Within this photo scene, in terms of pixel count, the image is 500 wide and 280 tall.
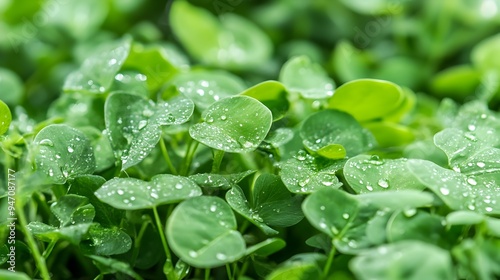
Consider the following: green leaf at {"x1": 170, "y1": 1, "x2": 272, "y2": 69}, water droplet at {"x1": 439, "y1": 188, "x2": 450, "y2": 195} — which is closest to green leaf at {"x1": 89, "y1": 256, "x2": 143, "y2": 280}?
water droplet at {"x1": 439, "y1": 188, "x2": 450, "y2": 195}

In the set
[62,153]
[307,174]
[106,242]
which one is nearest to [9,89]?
[62,153]

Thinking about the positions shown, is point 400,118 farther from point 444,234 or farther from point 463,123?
point 444,234

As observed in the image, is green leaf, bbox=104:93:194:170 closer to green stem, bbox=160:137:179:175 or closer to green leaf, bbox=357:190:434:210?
green stem, bbox=160:137:179:175

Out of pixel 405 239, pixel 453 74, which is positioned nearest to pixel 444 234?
pixel 405 239

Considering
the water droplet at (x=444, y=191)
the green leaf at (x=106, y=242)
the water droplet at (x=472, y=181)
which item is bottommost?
the green leaf at (x=106, y=242)

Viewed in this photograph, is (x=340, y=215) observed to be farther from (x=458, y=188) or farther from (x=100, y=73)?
(x=100, y=73)

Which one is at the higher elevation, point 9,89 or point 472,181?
point 472,181

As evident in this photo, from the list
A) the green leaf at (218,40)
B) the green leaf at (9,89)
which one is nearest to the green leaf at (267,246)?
the green leaf at (9,89)

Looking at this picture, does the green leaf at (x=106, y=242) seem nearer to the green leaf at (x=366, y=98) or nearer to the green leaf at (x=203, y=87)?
the green leaf at (x=203, y=87)
